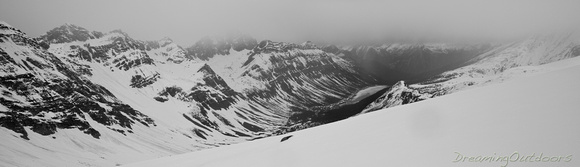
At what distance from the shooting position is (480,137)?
20.1 ft

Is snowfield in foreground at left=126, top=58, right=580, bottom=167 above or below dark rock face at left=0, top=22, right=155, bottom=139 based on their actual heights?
below

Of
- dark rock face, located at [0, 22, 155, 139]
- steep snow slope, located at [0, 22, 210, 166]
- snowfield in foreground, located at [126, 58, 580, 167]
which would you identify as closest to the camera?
snowfield in foreground, located at [126, 58, 580, 167]

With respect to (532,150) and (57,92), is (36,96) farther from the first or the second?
(532,150)

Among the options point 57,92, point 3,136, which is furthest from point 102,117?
point 3,136

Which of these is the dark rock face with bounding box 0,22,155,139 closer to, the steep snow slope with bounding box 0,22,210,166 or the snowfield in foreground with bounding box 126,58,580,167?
the steep snow slope with bounding box 0,22,210,166

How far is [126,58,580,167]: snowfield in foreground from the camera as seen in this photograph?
4953 millimetres

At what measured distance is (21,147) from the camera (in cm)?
12569

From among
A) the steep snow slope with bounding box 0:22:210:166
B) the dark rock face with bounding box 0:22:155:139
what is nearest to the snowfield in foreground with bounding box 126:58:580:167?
the steep snow slope with bounding box 0:22:210:166

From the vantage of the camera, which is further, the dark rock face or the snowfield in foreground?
the dark rock face

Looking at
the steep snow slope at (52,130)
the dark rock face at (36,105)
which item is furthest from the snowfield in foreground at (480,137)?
the dark rock face at (36,105)

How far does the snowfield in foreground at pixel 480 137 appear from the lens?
16.3 ft

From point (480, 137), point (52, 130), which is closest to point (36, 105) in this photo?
point (52, 130)

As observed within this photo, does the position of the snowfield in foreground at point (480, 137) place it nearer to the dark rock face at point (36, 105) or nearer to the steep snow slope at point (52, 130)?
the steep snow slope at point (52, 130)

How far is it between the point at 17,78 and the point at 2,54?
23.4m
